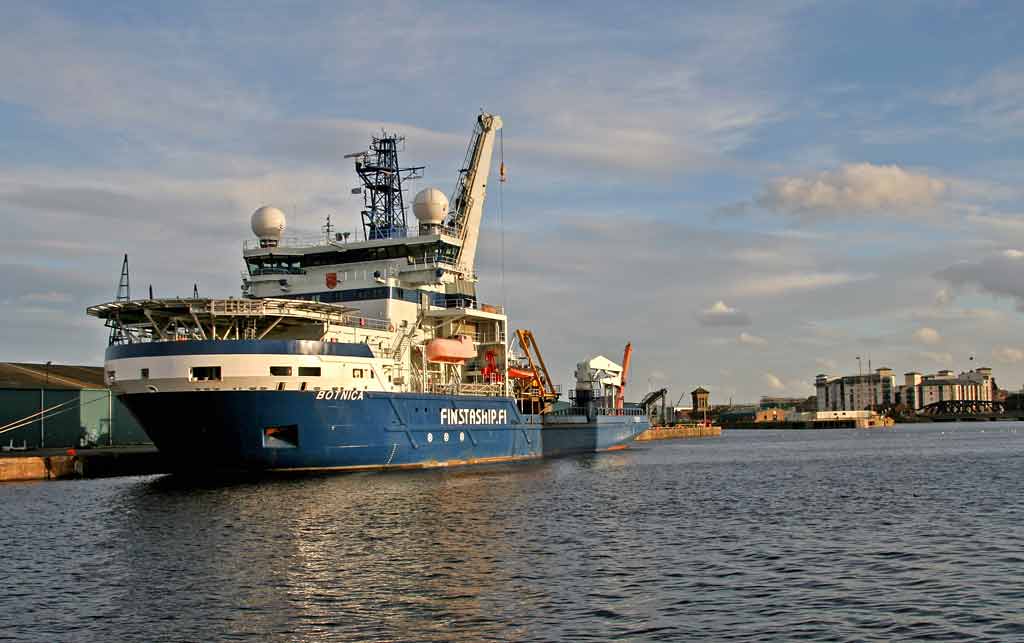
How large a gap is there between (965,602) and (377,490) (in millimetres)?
21255

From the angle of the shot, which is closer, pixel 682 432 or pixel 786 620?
pixel 786 620

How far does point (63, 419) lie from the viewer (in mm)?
50438

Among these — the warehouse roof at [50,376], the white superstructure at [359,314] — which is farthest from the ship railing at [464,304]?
the warehouse roof at [50,376]

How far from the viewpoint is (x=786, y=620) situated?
15.9m

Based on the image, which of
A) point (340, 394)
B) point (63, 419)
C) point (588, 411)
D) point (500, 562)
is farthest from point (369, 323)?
point (588, 411)

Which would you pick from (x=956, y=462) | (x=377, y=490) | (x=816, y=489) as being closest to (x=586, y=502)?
(x=377, y=490)

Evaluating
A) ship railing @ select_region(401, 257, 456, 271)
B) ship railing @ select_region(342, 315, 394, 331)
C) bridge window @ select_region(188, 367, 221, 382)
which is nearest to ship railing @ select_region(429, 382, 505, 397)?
ship railing @ select_region(342, 315, 394, 331)

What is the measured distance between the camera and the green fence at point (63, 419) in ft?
157

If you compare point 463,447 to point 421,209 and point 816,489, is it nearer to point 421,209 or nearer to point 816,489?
point 421,209

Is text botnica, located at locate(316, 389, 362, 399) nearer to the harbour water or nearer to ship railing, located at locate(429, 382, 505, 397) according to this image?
the harbour water

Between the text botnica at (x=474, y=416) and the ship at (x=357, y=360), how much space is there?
0.10 m

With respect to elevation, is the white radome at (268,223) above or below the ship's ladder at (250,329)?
above

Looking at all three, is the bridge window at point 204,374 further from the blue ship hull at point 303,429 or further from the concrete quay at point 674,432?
the concrete quay at point 674,432

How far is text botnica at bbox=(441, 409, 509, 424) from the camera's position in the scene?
4531 centimetres
